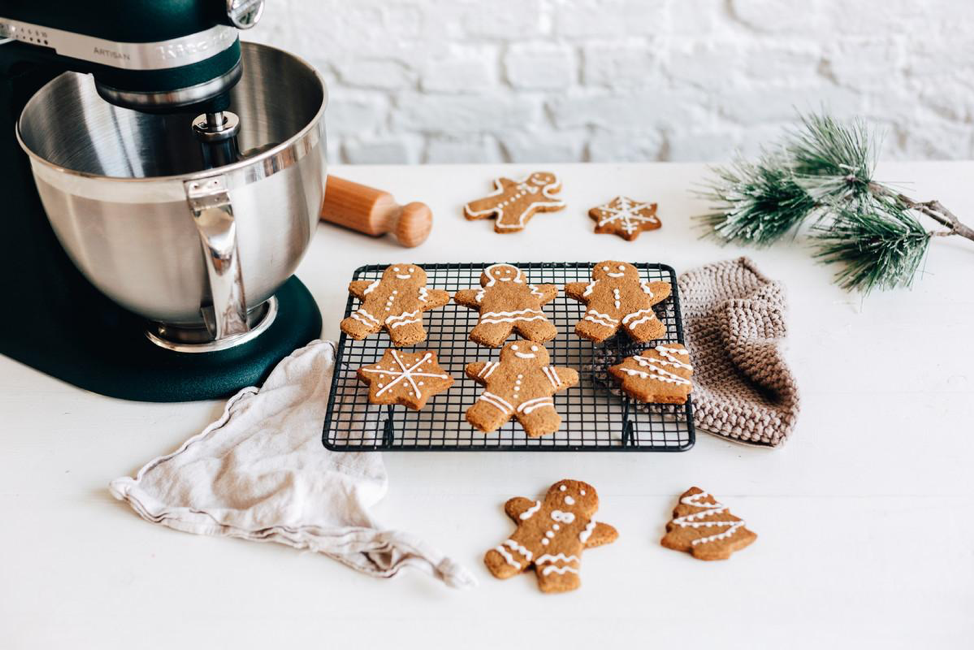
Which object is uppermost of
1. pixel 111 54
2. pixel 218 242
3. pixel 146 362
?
pixel 111 54

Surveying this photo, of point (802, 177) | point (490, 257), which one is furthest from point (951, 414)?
point (490, 257)

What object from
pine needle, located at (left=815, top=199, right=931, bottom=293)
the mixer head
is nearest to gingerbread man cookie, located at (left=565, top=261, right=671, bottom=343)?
pine needle, located at (left=815, top=199, right=931, bottom=293)

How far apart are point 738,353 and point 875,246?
0.25 metres

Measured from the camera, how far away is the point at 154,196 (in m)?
0.70

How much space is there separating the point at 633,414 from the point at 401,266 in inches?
10.7

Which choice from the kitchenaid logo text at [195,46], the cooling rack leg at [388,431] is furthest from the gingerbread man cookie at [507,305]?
the kitchenaid logo text at [195,46]

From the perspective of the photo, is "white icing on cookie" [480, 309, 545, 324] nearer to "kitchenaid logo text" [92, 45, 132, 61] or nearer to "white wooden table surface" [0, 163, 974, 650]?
"white wooden table surface" [0, 163, 974, 650]

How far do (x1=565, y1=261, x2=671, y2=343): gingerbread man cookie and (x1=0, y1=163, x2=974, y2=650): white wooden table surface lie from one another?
11 cm

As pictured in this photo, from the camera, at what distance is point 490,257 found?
40.7 inches

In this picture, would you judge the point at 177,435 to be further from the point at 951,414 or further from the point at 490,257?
the point at 951,414

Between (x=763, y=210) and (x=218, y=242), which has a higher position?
(x=218, y=242)

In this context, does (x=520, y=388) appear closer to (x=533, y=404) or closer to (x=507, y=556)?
(x=533, y=404)

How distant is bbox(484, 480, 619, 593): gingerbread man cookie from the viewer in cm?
67

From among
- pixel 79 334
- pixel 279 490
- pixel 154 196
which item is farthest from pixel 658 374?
pixel 79 334
